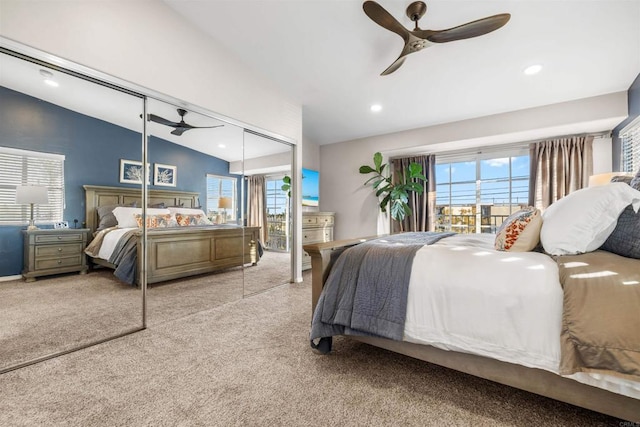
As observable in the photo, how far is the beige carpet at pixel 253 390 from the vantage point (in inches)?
51.0

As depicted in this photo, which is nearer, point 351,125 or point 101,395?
point 101,395

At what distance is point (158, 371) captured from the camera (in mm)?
1681

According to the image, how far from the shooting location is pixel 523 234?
162 cm

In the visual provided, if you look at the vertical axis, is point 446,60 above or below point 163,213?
above

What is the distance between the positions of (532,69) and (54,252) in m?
4.74

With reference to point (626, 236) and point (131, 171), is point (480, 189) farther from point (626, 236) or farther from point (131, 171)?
point (131, 171)

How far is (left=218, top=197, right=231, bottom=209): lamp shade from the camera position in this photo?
10.1 feet

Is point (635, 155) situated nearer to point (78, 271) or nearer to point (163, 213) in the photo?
point (163, 213)

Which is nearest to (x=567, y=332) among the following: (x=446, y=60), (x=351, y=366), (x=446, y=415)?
(x=446, y=415)

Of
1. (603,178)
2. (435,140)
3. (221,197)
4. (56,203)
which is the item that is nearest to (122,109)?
(56,203)

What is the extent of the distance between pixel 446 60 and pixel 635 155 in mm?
2517

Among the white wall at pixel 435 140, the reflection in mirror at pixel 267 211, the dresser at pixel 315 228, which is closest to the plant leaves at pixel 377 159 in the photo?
the white wall at pixel 435 140

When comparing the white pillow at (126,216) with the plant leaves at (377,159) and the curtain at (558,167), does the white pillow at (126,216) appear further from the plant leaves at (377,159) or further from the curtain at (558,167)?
the curtain at (558,167)

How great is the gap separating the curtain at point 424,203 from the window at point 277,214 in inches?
94.7
